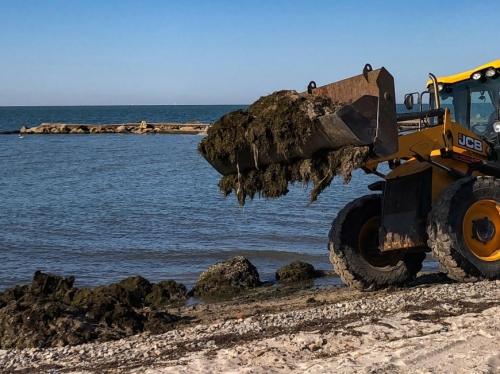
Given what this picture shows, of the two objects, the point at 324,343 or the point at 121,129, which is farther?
the point at 121,129

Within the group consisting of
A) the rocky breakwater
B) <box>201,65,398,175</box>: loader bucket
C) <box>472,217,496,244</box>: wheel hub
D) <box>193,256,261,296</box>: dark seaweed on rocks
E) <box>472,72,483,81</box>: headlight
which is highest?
<box>472,72,483,81</box>: headlight

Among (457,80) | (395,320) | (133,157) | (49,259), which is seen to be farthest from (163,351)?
(133,157)

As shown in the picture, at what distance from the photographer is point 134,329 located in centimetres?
724

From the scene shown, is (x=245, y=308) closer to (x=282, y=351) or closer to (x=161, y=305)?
(x=161, y=305)

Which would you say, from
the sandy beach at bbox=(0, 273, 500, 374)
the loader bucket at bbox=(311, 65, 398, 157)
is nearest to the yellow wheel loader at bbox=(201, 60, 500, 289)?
the loader bucket at bbox=(311, 65, 398, 157)

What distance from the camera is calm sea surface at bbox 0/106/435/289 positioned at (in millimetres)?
12484

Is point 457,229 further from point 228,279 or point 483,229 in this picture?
point 228,279

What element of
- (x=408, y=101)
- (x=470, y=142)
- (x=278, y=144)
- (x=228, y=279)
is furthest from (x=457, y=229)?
(x=228, y=279)

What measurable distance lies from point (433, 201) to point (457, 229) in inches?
18.3

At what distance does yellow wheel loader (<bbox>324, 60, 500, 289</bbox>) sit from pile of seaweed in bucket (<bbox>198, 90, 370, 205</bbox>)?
0.46 meters

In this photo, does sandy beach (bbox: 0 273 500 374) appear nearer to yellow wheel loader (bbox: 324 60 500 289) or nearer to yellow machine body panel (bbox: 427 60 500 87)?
yellow wheel loader (bbox: 324 60 500 289)

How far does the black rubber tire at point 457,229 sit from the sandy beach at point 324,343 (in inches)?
7.6

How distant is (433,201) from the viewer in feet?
26.6

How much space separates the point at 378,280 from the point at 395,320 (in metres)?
2.22
